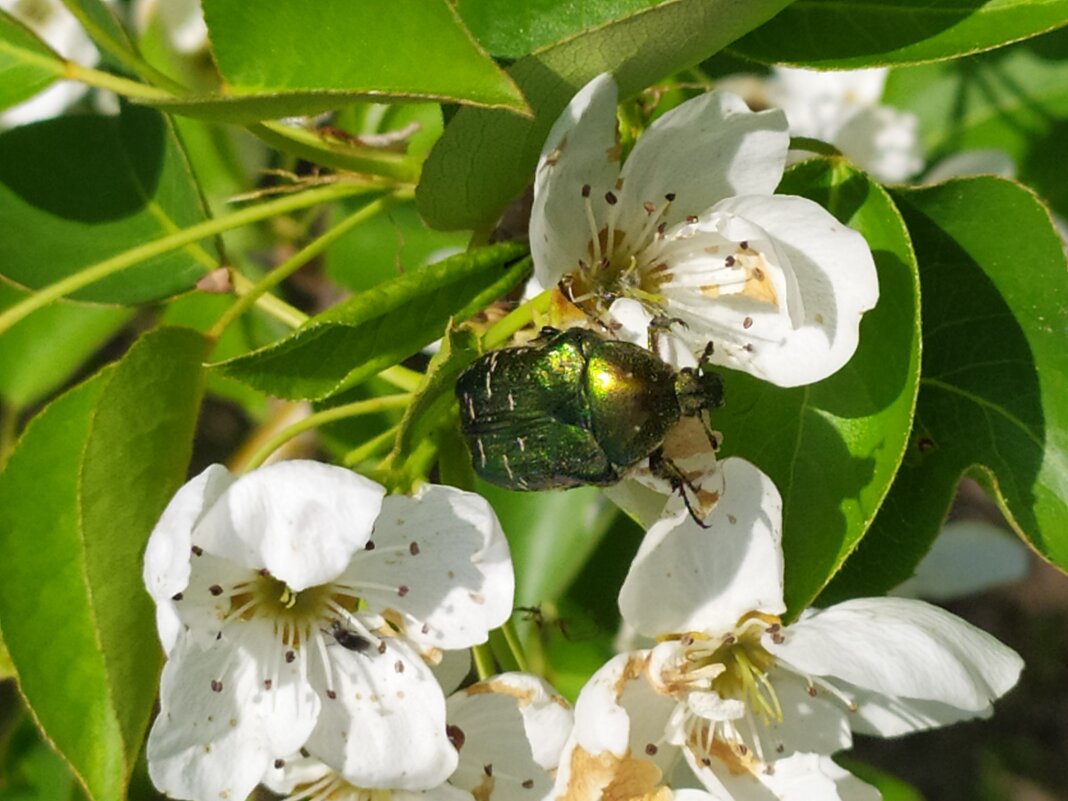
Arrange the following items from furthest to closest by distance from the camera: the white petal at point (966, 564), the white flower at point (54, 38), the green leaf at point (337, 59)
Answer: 1. the white petal at point (966, 564)
2. the white flower at point (54, 38)
3. the green leaf at point (337, 59)

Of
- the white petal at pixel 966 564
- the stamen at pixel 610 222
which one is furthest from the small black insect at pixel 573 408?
the white petal at pixel 966 564

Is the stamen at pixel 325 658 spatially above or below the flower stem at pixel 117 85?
below

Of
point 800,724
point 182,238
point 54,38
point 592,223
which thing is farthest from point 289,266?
point 54,38

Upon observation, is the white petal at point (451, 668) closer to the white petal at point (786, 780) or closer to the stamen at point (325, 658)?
the stamen at point (325, 658)

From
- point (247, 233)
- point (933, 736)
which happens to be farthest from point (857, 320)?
point (933, 736)

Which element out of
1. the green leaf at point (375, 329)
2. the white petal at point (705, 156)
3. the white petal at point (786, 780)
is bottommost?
the white petal at point (786, 780)

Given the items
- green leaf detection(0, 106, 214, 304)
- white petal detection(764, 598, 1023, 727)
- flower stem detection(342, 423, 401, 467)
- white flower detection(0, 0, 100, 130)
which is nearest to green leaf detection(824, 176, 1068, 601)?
white petal detection(764, 598, 1023, 727)

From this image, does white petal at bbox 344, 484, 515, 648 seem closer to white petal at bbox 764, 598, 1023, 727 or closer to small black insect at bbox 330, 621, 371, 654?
small black insect at bbox 330, 621, 371, 654

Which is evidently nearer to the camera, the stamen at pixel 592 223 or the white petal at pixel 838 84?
the stamen at pixel 592 223
